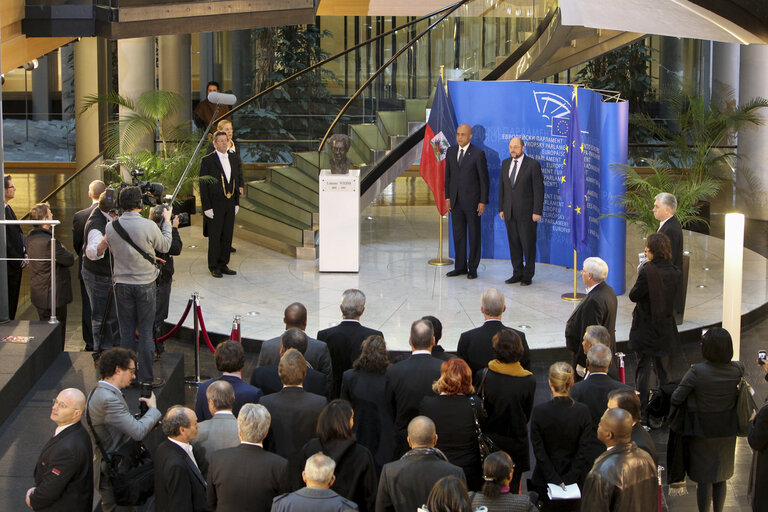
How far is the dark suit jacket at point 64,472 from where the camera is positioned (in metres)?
5.11

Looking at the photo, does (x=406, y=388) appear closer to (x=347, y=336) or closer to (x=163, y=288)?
(x=347, y=336)

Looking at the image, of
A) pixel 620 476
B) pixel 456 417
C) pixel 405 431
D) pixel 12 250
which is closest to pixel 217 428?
pixel 405 431

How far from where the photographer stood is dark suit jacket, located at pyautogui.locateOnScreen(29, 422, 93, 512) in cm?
511

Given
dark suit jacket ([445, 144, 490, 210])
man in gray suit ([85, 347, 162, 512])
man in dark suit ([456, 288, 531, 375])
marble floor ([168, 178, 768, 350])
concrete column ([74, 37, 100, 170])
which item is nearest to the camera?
man in gray suit ([85, 347, 162, 512])

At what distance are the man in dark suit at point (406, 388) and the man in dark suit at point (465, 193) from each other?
5.89m

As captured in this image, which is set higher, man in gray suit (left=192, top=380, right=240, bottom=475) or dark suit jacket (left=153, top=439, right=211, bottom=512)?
man in gray suit (left=192, top=380, right=240, bottom=475)

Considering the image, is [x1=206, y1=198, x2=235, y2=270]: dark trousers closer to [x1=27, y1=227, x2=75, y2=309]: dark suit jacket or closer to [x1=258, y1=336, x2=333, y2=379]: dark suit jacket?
[x1=27, y1=227, x2=75, y2=309]: dark suit jacket

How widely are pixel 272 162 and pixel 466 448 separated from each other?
12.6 m

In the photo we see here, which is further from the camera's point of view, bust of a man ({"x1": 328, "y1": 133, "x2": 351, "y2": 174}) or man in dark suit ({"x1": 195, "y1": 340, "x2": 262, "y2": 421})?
bust of a man ({"x1": 328, "y1": 133, "x2": 351, "y2": 174})

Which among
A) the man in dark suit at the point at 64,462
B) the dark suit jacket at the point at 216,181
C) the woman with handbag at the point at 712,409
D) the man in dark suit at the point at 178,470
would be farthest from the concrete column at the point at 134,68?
the woman with handbag at the point at 712,409

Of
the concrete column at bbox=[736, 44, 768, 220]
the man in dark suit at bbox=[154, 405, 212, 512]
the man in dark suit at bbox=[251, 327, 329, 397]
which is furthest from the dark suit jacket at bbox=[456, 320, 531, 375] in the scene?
the concrete column at bbox=[736, 44, 768, 220]

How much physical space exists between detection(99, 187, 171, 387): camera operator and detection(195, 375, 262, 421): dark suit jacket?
1.81 meters

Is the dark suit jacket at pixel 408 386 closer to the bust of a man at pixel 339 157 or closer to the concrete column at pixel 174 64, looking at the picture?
the bust of a man at pixel 339 157

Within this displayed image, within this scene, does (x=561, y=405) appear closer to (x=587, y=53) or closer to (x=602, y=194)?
(x=602, y=194)
